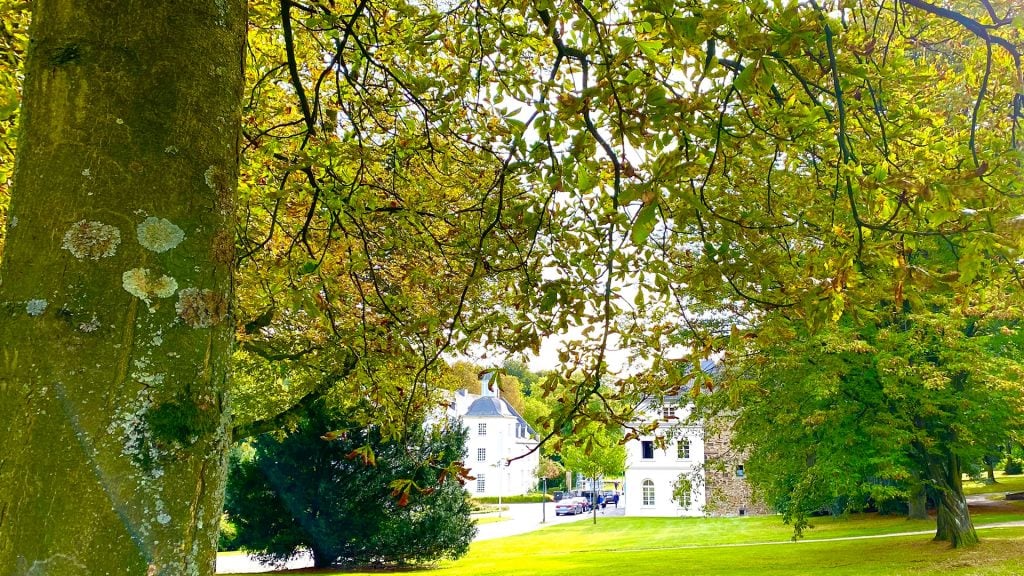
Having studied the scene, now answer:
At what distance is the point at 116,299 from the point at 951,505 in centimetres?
1879

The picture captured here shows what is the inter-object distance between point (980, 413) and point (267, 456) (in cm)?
1793

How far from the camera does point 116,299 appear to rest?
133cm

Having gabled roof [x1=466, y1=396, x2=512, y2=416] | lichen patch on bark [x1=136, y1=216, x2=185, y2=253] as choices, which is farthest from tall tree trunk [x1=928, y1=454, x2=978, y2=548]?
gabled roof [x1=466, y1=396, x2=512, y2=416]

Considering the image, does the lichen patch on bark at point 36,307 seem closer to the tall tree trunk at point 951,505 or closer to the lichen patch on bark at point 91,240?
the lichen patch on bark at point 91,240

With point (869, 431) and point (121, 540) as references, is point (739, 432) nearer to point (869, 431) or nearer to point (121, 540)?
point (869, 431)

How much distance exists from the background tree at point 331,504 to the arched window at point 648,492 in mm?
25354

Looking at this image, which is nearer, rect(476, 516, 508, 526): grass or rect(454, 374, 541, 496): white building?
rect(476, 516, 508, 526): grass

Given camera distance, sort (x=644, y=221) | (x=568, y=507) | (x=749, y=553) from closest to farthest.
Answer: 1. (x=644, y=221)
2. (x=749, y=553)
3. (x=568, y=507)

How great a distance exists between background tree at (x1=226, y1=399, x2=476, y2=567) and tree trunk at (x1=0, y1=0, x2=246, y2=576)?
17.9 meters

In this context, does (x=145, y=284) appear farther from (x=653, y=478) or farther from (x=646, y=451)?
(x=653, y=478)

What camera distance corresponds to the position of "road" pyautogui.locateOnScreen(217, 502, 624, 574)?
21.4 m

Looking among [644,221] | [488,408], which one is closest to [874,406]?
[644,221]

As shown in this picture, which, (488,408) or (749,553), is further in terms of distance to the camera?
(488,408)

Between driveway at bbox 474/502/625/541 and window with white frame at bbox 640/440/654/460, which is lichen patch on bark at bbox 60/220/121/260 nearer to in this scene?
driveway at bbox 474/502/625/541
